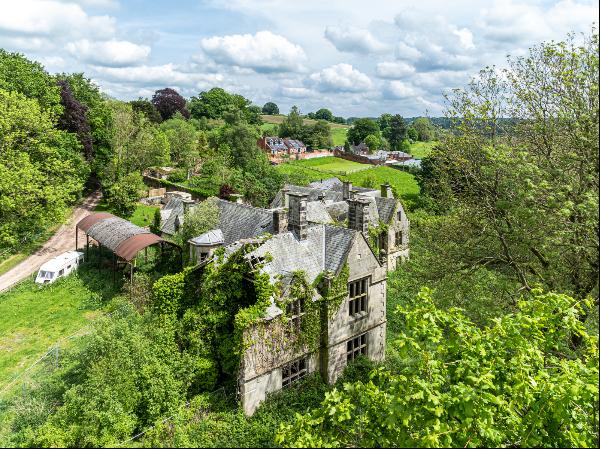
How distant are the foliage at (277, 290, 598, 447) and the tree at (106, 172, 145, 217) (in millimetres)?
44504

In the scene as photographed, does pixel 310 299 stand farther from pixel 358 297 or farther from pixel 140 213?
pixel 140 213

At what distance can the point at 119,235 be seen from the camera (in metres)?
36.6

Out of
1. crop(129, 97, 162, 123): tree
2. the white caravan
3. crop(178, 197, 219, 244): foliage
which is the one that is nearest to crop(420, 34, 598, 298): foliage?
crop(178, 197, 219, 244): foliage

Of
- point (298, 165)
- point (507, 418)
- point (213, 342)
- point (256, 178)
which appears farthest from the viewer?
point (298, 165)

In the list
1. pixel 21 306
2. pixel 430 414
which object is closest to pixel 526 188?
pixel 430 414

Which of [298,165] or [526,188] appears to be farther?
[298,165]

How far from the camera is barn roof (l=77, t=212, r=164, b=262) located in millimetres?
33219

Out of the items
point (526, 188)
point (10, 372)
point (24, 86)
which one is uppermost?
point (24, 86)

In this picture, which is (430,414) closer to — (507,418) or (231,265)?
(507,418)

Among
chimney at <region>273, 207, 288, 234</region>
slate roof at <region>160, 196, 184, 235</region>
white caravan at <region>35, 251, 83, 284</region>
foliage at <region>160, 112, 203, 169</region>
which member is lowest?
white caravan at <region>35, 251, 83, 284</region>

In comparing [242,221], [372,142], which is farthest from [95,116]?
[372,142]

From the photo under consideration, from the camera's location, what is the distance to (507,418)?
12.0 metres

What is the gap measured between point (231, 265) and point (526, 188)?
14.5 m

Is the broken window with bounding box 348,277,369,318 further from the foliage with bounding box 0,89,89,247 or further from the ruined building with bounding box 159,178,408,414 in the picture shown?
the foliage with bounding box 0,89,89,247
